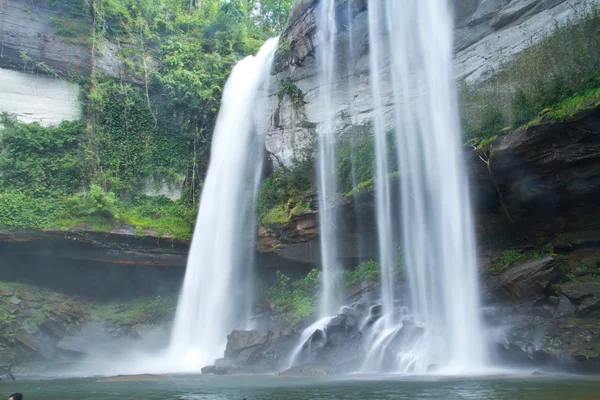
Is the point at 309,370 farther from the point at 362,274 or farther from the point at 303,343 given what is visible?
the point at 362,274

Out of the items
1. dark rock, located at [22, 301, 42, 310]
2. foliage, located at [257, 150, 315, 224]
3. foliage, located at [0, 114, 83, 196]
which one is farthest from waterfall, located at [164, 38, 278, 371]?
foliage, located at [0, 114, 83, 196]

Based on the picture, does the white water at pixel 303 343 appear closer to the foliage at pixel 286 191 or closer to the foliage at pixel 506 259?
the foliage at pixel 286 191

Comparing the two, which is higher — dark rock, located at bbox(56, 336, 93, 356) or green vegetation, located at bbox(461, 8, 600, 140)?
green vegetation, located at bbox(461, 8, 600, 140)

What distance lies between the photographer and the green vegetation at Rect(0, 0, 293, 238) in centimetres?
1928

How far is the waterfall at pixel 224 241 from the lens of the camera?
16984 millimetres

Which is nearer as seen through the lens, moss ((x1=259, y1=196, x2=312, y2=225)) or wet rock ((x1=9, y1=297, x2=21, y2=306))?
wet rock ((x1=9, y1=297, x2=21, y2=306))

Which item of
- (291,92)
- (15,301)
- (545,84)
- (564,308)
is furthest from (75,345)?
(545,84)

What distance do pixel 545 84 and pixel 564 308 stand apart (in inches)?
250

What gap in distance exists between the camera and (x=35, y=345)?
51.8 feet

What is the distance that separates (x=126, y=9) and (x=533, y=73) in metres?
20.2

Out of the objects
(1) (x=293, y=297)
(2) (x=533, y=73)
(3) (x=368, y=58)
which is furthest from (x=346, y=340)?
(3) (x=368, y=58)

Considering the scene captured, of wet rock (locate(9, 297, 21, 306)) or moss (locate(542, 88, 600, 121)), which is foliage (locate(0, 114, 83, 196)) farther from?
moss (locate(542, 88, 600, 121))

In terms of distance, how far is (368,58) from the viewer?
18516mm

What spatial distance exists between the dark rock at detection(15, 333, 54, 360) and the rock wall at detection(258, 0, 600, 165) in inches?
432
